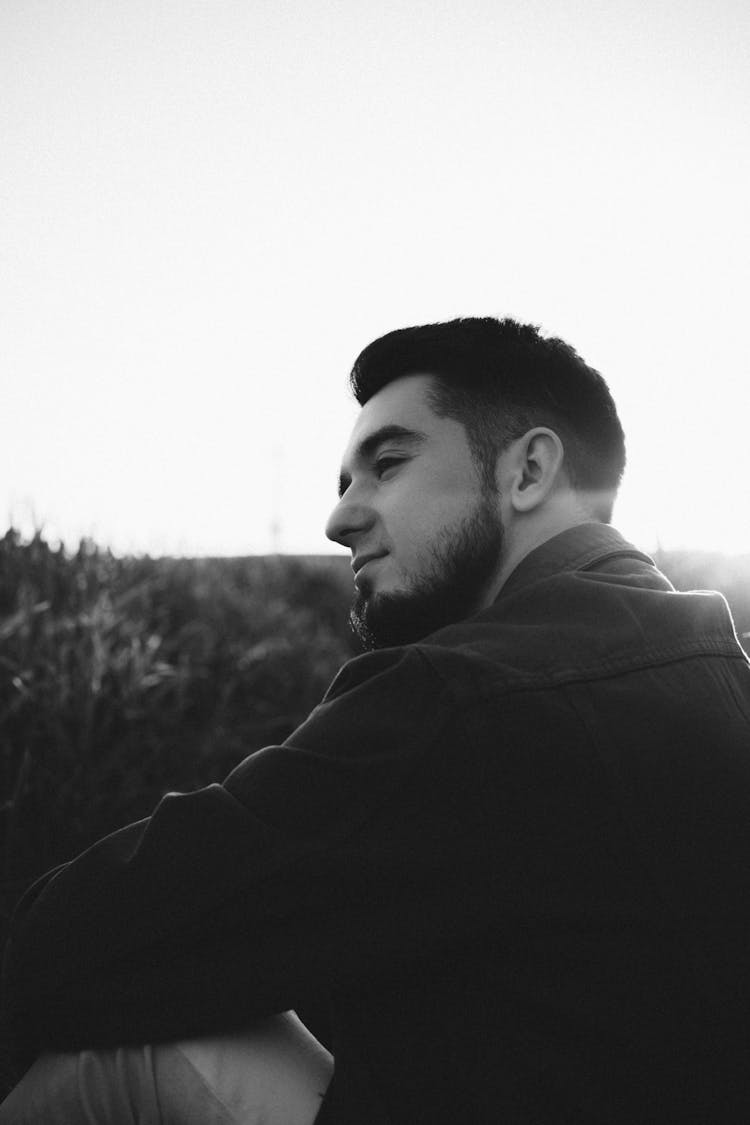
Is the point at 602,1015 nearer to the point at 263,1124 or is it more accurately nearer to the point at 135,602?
the point at 263,1124

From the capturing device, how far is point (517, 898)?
989 mm

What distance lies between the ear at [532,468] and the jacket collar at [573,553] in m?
0.19

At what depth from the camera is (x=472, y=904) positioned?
99cm

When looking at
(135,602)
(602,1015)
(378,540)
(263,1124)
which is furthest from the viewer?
(135,602)

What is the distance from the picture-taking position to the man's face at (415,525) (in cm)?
160

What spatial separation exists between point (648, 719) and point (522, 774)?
22 centimetres

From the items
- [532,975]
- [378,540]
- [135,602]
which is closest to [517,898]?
[532,975]

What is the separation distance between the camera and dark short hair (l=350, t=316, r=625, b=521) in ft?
5.90

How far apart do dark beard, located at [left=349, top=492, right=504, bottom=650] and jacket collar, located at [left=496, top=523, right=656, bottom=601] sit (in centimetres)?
11

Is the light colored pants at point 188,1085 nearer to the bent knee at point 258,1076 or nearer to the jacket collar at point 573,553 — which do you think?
the bent knee at point 258,1076

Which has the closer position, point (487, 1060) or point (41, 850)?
point (487, 1060)

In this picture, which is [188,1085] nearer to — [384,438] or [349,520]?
[349,520]

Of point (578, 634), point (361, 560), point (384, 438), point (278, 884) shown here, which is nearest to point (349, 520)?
point (361, 560)

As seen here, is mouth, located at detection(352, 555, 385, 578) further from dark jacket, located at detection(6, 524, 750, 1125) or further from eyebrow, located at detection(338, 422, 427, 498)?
dark jacket, located at detection(6, 524, 750, 1125)
